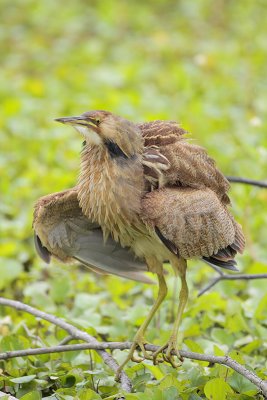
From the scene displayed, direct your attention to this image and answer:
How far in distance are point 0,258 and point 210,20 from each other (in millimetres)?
6394

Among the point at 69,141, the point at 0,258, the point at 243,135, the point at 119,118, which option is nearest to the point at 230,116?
the point at 243,135

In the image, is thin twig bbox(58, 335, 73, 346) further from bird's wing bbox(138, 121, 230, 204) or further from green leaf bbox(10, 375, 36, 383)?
bird's wing bbox(138, 121, 230, 204)

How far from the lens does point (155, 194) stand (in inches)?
151

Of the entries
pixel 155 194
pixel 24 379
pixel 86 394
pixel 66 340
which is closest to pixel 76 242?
pixel 66 340

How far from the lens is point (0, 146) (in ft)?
24.0

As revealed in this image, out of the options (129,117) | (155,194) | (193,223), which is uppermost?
(129,117)

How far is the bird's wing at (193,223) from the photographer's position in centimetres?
376

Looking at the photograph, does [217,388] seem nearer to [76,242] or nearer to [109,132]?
[76,242]

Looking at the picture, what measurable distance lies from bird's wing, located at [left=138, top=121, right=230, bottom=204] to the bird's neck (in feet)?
0.22

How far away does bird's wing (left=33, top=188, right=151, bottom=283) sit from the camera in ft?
13.4

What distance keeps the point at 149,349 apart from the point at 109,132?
3.23ft

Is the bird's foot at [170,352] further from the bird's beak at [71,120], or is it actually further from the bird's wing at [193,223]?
the bird's beak at [71,120]

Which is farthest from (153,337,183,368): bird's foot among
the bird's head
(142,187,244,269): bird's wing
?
the bird's head

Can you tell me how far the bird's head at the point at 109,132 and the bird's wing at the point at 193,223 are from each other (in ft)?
0.72
